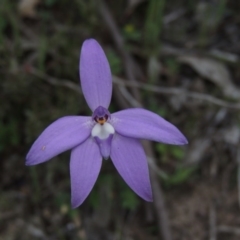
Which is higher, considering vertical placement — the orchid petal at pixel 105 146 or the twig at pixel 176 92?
the twig at pixel 176 92

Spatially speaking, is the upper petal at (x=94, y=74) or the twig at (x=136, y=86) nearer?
the upper petal at (x=94, y=74)

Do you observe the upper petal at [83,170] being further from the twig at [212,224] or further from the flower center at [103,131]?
the twig at [212,224]

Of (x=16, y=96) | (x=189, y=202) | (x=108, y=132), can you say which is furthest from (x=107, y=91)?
(x=189, y=202)

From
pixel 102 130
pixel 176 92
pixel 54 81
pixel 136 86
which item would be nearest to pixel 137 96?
pixel 136 86

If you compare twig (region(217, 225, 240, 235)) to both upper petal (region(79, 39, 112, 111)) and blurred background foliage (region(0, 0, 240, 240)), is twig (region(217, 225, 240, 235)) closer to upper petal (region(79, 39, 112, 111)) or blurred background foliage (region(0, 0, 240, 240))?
blurred background foliage (region(0, 0, 240, 240))

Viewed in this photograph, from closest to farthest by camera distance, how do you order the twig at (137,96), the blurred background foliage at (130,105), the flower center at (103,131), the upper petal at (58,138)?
the upper petal at (58,138) → the flower center at (103,131) → the twig at (137,96) → the blurred background foliage at (130,105)

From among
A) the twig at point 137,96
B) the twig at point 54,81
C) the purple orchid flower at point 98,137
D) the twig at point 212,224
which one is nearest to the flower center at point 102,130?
the purple orchid flower at point 98,137

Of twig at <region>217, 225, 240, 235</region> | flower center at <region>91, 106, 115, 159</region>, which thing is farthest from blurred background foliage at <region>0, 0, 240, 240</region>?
flower center at <region>91, 106, 115, 159</region>

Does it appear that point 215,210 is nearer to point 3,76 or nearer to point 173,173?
point 173,173
